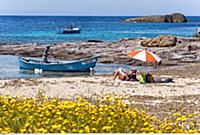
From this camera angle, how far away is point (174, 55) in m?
45.1

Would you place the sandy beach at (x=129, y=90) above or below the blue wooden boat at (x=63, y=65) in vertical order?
above

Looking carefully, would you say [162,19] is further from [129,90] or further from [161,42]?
[129,90]

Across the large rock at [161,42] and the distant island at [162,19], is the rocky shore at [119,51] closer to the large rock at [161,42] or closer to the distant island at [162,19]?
the large rock at [161,42]

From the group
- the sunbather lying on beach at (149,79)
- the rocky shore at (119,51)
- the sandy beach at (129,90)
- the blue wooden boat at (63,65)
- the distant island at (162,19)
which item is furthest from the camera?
the distant island at (162,19)

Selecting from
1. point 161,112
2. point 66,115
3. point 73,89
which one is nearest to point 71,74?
point 73,89

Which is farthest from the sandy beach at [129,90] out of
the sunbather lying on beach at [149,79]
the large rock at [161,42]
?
the large rock at [161,42]

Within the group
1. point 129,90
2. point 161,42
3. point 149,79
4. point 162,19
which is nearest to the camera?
point 129,90

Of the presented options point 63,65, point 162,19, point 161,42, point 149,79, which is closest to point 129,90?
point 149,79

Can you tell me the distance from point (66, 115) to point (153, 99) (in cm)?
1062

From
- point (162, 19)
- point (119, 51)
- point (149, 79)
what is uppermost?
point (149, 79)

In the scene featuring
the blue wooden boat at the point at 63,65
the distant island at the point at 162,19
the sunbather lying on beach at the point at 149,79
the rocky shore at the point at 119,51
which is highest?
the sunbather lying on beach at the point at 149,79

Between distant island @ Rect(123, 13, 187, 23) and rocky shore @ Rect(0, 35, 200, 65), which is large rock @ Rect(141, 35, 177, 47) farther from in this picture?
distant island @ Rect(123, 13, 187, 23)

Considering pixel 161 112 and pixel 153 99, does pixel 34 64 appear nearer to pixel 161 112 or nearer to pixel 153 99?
pixel 153 99

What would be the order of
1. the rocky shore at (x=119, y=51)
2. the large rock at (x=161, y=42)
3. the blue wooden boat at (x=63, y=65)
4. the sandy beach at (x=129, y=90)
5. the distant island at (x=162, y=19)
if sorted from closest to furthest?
the sandy beach at (x=129, y=90), the blue wooden boat at (x=63, y=65), the rocky shore at (x=119, y=51), the large rock at (x=161, y=42), the distant island at (x=162, y=19)
